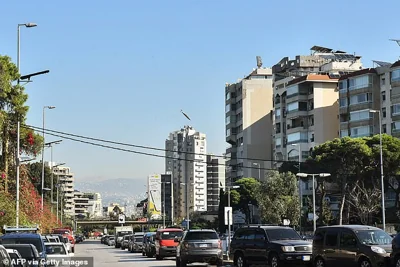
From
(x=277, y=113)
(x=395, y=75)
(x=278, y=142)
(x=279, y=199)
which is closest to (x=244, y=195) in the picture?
(x=278, y=142)

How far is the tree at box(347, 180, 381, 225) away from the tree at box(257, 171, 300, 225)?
8.20 metres

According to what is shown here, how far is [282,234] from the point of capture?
3081cm

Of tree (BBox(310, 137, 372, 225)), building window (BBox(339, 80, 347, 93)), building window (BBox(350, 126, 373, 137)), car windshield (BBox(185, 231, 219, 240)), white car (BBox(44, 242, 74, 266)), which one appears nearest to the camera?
white car (BBox(44, 242, 74, 266))

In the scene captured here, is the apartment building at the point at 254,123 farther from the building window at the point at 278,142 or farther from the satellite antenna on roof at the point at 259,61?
the satellite antenna on roof at the point at 259,61

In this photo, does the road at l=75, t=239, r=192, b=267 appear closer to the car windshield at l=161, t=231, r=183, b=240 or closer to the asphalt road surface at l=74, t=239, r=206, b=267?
the asphalt road surface at l=74, t=239, r=206, b=267

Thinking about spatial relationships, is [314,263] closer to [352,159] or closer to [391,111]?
[352,159]

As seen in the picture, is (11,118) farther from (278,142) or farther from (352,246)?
(278,142)

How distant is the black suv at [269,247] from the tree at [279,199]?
58318 mm

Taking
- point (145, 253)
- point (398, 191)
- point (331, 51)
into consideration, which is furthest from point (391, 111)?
point (145, 253)

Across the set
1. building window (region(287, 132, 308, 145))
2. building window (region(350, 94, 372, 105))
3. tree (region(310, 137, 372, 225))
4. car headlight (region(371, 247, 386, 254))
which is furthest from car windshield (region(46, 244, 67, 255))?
building window (region(287, 132, 308, 145))

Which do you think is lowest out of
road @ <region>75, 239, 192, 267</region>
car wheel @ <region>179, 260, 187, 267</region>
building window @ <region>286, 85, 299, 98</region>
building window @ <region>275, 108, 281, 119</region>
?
road @ <region>75, 239, 192, 267</region>

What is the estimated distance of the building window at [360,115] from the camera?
101m

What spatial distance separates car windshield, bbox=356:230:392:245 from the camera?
26.2m

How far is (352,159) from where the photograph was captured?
3278 inches
